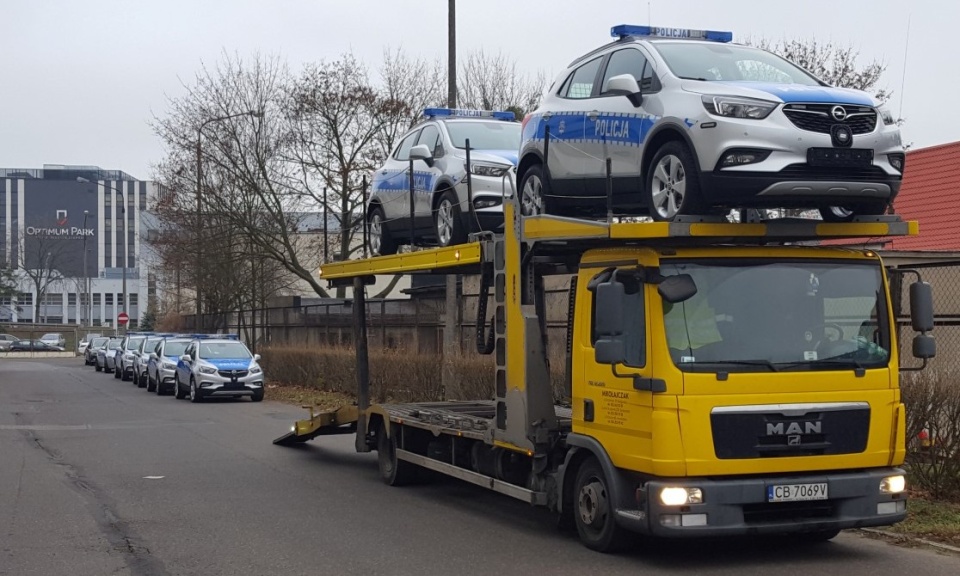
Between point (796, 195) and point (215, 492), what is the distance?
7.11 m

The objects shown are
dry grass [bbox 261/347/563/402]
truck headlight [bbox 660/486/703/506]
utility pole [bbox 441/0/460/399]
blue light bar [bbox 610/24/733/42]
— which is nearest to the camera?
truck headlight [bbox 660/486/703/506]

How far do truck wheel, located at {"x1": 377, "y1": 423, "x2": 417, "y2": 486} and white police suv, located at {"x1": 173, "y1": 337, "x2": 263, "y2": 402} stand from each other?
603 inches

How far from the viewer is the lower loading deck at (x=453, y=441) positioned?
31.6 ft

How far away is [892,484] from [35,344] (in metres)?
86.4

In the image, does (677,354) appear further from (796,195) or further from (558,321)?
(558,321)

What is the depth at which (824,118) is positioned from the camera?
26.2 ft

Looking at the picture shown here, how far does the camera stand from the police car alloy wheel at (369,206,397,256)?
14008 millimetres

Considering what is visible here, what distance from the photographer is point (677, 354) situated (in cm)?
769

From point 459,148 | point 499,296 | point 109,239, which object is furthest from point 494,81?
point 109,239

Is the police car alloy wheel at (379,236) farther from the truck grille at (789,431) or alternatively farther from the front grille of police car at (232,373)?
the front grille of police car at (232,373)

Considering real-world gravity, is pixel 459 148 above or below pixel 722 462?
above

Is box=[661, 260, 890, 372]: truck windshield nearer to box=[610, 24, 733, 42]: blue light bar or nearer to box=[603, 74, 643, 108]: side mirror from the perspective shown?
box=[603, 74, 643, 108]: side mirror

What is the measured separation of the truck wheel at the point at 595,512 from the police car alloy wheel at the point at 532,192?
9.20 ft

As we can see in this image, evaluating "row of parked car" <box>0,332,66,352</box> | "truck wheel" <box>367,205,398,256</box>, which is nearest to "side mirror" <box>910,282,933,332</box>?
"truck wheel" <box>367,205,398,256</box>
